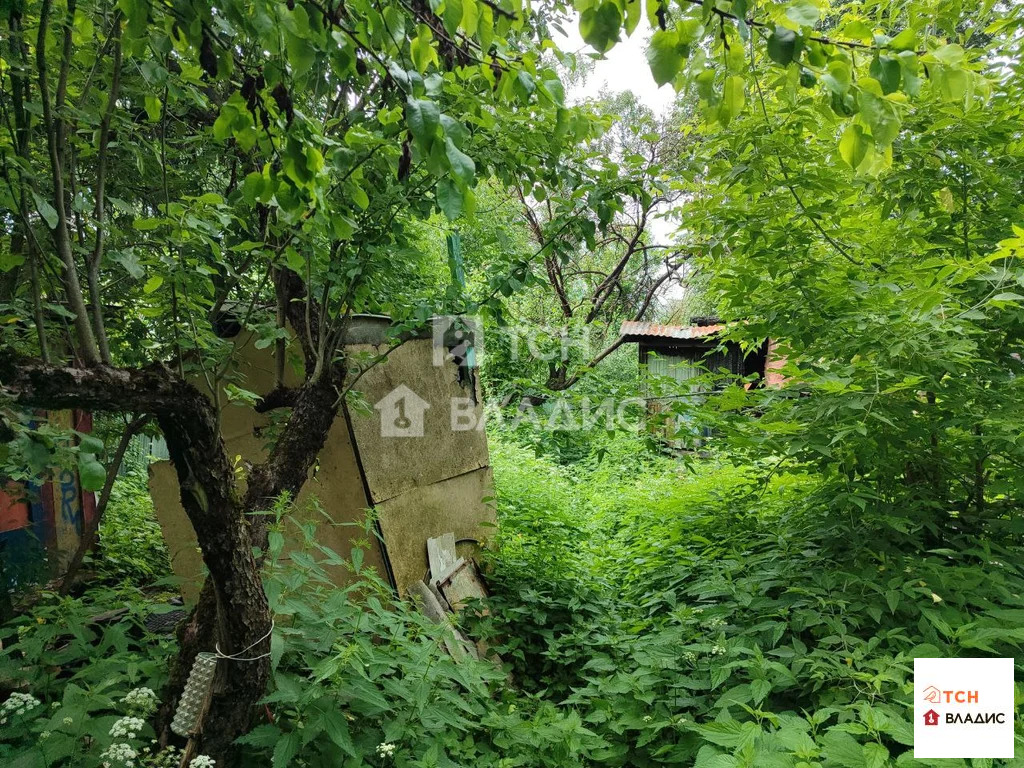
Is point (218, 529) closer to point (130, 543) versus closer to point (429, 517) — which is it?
point (429, 517)

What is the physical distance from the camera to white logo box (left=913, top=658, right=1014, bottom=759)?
1709 millimetres

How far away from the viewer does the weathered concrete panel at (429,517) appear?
3471 millimetres

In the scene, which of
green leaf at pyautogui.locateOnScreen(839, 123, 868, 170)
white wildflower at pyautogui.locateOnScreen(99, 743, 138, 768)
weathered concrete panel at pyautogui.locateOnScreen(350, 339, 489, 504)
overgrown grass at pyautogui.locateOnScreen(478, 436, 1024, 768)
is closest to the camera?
green leaf at pyautogui.locateOnScreen(839, 123, 868, 170)

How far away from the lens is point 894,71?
104 centimetres

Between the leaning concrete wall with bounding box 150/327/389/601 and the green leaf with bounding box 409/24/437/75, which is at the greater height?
the green leaf with bounding box 409/24/437/75

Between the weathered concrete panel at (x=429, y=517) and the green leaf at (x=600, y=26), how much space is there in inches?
109

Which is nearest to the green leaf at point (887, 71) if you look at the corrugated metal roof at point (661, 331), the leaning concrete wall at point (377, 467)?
the leaning concrete wall at point (377, 467)

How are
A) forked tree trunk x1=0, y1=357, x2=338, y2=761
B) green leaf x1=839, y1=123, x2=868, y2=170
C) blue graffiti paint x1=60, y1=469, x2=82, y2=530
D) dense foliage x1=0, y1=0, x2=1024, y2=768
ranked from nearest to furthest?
green leaf x1=839, y1=123, x2=868, y2=170 → dense foliage x1=0, y1=0, x2=1024, y2=768 → forked tree trunk x1=0, y1=357, x2=338, y2=761 → blue graffiti paint x1=60, y1=469, x2=82, y2=530

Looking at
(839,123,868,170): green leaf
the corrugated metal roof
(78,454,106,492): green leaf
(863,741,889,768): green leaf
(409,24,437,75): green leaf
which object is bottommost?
(863,741,889,768): green leaf

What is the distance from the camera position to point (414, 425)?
385 centimetres

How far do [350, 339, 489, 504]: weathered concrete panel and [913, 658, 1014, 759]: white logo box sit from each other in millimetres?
2570

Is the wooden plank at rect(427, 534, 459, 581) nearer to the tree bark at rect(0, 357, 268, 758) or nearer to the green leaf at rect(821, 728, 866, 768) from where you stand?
the tree bark at rect(0, 357, 268, 758)

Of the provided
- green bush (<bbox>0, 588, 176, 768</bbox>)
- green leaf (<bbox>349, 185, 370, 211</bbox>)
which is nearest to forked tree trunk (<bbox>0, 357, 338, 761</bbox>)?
green bush (<bbox>0, 588, 176, 768</bbox>)

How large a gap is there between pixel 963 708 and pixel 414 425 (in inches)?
115
